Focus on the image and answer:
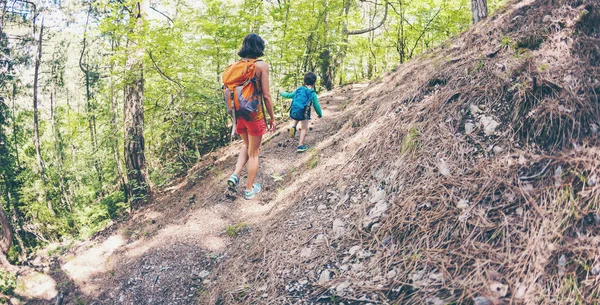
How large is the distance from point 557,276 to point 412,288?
89 cm

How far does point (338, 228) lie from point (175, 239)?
2832 mm

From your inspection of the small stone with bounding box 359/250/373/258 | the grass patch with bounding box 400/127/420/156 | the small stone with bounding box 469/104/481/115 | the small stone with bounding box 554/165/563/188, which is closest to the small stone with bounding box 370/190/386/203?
the grass patch with bounding box 400/127/420/156

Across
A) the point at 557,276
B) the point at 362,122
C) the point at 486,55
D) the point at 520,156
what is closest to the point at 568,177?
the point at 520,156

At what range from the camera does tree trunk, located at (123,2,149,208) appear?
7985mm

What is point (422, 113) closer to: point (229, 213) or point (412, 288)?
point (412, 288)

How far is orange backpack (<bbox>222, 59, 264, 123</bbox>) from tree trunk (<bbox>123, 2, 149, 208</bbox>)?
4.53 m

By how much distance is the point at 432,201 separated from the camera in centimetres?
289

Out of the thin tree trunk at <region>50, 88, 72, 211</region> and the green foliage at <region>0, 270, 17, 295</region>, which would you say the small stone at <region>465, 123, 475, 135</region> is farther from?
the thin tree trunk at <region>50, 88, 72, 211</region>

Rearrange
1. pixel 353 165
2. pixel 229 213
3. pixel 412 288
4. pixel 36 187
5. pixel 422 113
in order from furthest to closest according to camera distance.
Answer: pixel 36 187 < pixel 229 213 < pixel 353 165 < pixel 422 113 < pixel 412 288

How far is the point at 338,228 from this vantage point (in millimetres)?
3344

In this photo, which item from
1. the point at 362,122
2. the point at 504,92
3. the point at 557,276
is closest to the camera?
the point at 557,276

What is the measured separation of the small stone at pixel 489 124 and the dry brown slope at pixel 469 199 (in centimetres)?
2

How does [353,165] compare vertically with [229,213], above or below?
above

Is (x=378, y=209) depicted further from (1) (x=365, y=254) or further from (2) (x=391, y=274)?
(2) (x=391, y=274)
